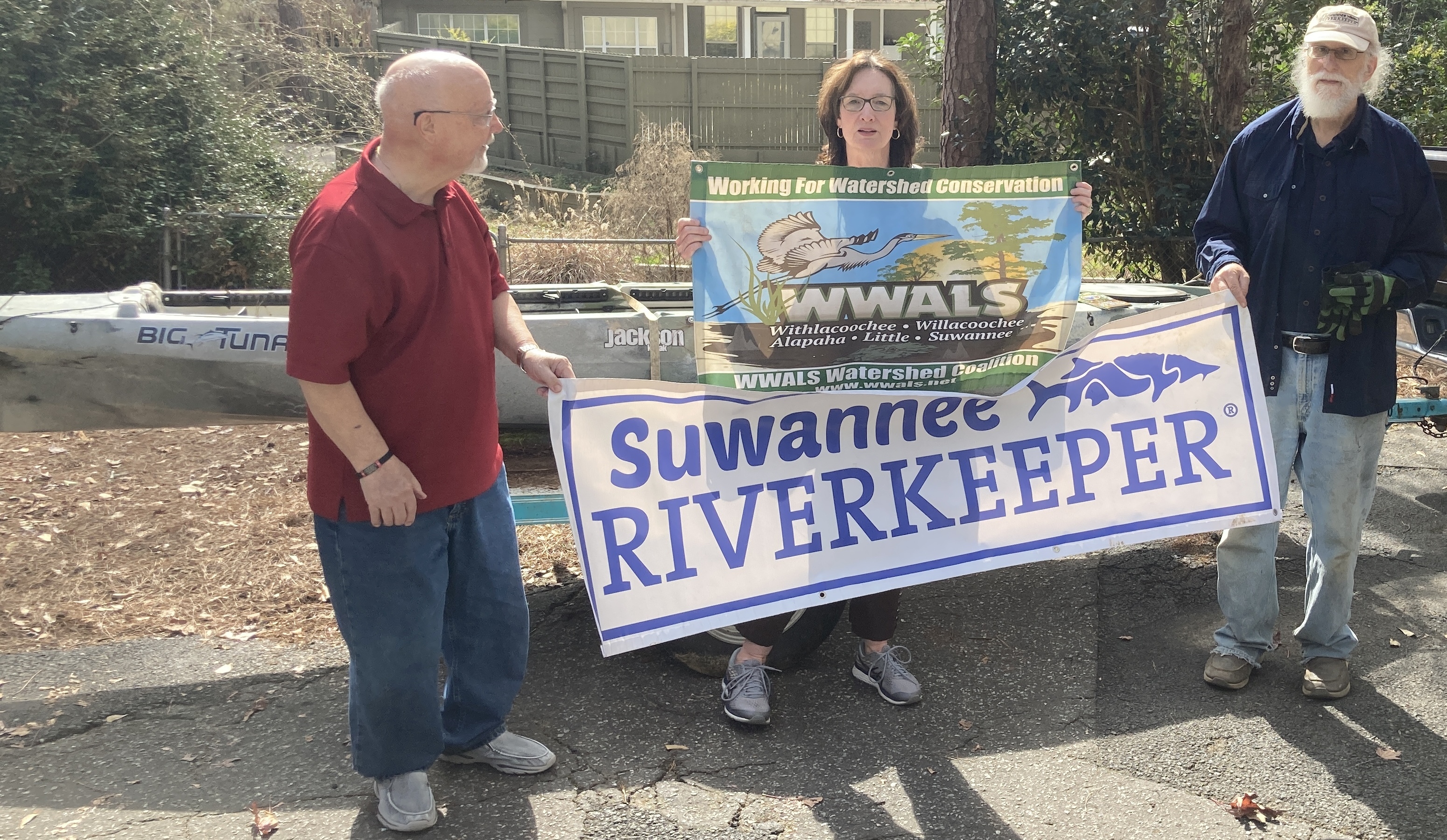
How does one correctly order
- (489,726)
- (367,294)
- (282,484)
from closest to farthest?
(367,294), (489,726), (282,484)

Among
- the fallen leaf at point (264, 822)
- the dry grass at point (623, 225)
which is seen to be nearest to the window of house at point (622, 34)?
the dry grass at point (623, 225)

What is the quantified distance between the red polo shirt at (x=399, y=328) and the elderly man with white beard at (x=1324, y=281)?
2.43 meters

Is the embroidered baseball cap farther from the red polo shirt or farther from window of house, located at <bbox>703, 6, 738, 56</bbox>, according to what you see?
window of house, located at <bbox>703, 6, 738, 56</bbox>

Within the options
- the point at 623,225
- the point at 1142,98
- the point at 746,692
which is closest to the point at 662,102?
the point at 623,225

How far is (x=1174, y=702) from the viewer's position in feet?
13.1

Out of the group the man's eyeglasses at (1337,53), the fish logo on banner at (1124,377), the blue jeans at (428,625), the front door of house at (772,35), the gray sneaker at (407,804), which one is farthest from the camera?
the front door of house at (772,35)

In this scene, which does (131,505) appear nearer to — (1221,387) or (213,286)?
(213,286)

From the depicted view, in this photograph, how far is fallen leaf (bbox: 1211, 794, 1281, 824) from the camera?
10.9 ft

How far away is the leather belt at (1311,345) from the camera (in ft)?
12.3

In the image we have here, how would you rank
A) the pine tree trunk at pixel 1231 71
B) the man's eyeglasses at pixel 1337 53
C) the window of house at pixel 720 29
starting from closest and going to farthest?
the man's eyeglasses at pixel 1337 53
the pine tree trunk at pixel 1231 71
the window of house at pixel 720 29

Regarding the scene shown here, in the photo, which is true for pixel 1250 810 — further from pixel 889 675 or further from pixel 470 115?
pixel 470 115

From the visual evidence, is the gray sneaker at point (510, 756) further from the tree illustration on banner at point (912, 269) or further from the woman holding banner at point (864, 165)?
the tree illustration on banner at point (912, 269)

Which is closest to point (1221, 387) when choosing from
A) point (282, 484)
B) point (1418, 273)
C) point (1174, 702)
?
point (1418, 273)

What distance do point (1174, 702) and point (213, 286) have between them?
316 inches
